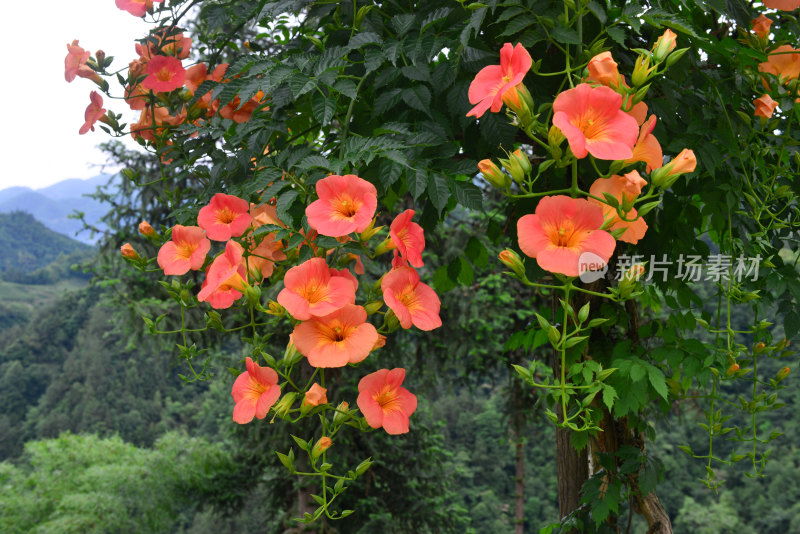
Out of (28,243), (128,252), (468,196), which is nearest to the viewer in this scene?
(468,196)

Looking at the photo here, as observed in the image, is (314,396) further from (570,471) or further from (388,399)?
(570,471)

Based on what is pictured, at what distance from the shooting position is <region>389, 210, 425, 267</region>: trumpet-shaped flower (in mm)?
Result: 947

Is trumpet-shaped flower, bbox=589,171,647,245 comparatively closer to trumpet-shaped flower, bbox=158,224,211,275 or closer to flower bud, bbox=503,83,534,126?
flower bud, bbox=503,83,534,126

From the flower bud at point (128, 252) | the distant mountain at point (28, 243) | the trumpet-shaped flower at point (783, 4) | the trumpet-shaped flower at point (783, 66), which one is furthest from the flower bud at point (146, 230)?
the distant mountain at point (28, 243)

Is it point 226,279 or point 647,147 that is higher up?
point 226,279

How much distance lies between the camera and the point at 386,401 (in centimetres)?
95

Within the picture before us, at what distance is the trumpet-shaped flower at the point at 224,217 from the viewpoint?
1019mm

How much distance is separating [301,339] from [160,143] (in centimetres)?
89

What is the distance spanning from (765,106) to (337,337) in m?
1.20

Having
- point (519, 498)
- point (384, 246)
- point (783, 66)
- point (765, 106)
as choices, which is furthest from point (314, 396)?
point (519, 498)

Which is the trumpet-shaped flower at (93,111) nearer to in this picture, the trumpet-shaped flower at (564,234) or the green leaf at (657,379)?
the trumpet-shaped flower at (564,234)

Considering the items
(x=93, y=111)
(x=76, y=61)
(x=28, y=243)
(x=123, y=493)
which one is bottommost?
(x=28, y=243)

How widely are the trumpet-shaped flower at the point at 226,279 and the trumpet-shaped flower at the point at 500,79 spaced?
1.43 feet

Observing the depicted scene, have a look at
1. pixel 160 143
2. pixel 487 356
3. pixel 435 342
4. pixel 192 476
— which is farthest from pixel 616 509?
pixel 192 476
